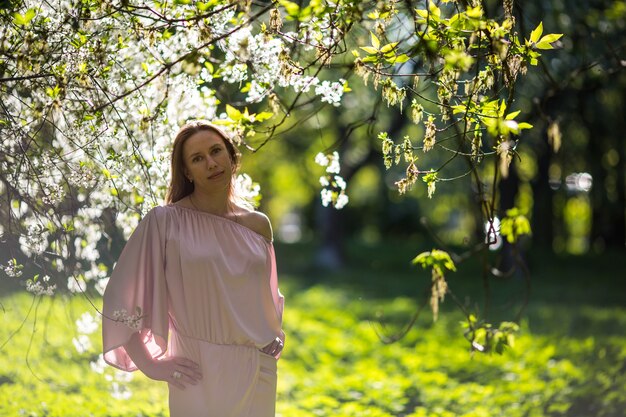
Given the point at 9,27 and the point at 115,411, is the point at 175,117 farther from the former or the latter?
the point at 115,411

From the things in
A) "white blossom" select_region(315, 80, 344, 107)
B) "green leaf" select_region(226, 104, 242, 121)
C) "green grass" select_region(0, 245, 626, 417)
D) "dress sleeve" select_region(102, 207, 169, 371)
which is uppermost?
"white blossom" select_region(315, 80, 344, 107)

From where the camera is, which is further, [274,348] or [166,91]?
[166,91]

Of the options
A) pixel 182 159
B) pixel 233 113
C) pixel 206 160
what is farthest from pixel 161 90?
pixel 206 160

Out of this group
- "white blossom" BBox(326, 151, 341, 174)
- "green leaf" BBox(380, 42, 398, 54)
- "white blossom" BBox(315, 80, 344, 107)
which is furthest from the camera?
"white blossom" BBox(326, 151, 341, 174)

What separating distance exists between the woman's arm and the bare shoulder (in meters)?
0.64

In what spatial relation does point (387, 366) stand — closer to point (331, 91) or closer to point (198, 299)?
point (331, 91)

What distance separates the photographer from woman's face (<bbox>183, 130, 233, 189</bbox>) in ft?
11.9

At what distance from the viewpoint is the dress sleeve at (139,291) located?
343 cm

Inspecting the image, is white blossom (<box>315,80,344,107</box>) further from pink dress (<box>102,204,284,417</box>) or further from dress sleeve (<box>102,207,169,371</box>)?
dress sleeve (<box>102,207,169,371</box>)

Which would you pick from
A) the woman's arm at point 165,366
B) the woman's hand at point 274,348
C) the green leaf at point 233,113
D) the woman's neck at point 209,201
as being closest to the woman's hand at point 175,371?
the woman's arm at point 165,366

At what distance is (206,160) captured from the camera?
3643mm

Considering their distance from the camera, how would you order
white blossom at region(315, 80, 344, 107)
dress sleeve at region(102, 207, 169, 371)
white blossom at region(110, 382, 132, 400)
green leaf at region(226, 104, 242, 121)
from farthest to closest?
white blossom at region(110, 382, 132, 400) < white blossom at region(315, 80, 344, 107) < green leaf at region(226, 104, 242, 121) < dress sleeve at region(102, 207, 169, 371)

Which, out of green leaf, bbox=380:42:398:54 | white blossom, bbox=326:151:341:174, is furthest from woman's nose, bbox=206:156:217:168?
white blossom, bbox=326:151:341:174

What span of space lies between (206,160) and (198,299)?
0.57 metres
